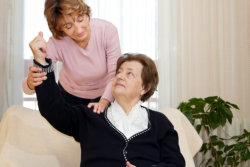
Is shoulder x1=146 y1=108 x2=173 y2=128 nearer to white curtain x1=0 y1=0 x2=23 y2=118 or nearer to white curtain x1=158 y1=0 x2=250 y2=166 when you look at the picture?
white curtain x1=158 y1=0 x2=250 y2=166

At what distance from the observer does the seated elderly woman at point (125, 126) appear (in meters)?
1.51

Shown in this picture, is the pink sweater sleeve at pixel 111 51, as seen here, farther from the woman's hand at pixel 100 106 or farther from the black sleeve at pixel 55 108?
the black sleeve at pixel 55 108

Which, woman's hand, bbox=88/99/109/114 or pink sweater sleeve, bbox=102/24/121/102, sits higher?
pink sweater sleeve, bbox=102/24/121/102

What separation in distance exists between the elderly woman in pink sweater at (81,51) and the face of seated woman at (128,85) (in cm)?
10

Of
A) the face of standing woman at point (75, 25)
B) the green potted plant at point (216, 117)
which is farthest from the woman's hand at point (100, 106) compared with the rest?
the green potted plant at point (216, 117)

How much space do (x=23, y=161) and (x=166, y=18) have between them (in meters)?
2.07

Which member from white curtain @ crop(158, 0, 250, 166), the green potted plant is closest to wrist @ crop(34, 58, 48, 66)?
the green potted plant

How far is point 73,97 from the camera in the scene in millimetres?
2080

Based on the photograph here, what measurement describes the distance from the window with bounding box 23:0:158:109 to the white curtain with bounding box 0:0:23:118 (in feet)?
0.24

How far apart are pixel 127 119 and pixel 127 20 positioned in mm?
1784

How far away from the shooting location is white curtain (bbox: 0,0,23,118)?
120 inches

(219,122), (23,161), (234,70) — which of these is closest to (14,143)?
(23,161)

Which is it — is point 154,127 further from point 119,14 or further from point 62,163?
point 119,14

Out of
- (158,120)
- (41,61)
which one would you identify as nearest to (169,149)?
(158,120)
